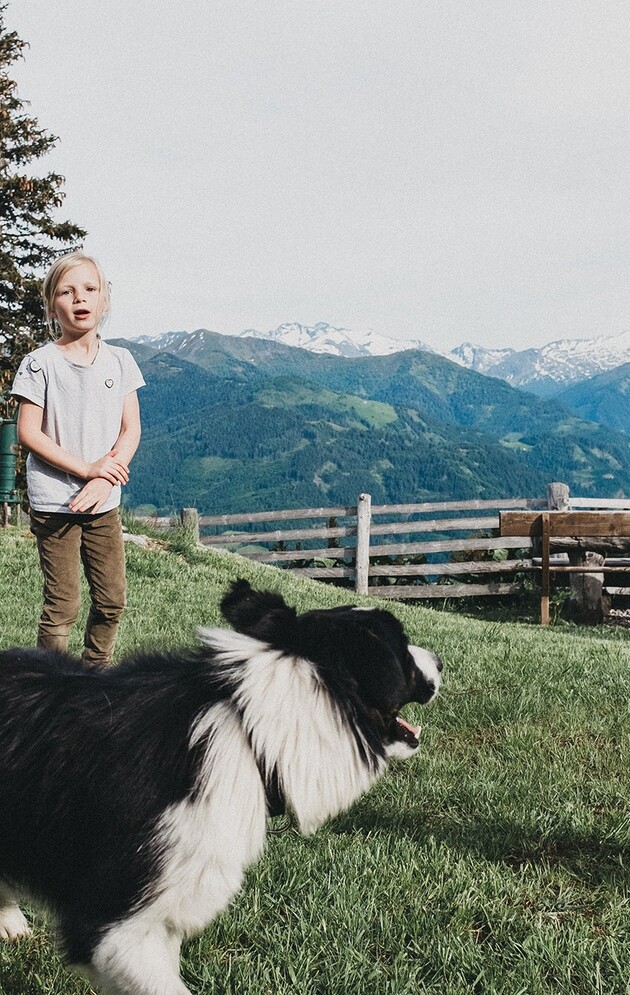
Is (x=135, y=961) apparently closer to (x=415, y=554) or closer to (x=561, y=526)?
(x=561, y=526)

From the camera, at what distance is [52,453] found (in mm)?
3514

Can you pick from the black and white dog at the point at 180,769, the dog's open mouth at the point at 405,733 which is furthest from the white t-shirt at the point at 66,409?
the dog's open mouth at the point at 405,733

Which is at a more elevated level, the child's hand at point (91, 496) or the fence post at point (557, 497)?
the child's hand at point (91, 496)

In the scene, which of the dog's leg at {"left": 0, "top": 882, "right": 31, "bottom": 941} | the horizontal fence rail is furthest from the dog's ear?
the horizontal fence rail

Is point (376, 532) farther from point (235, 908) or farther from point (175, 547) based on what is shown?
point (235, 908)

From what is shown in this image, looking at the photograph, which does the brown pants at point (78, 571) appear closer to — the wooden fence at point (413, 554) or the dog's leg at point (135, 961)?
the dog's leg at point (135, 961)

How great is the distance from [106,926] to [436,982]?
1091 millimetres

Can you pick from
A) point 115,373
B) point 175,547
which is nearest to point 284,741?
point 115,373

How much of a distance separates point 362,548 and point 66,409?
1450 centimetres

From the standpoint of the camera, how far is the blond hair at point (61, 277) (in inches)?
137

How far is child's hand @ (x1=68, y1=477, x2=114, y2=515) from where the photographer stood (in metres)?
3.56

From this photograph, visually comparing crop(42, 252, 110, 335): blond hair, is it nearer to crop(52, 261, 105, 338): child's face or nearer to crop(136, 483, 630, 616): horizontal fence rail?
crop(52, 261, 105, 338): child's face

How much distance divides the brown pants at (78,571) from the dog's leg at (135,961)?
1877 millimetres

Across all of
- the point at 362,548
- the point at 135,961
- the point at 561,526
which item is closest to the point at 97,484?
the point at 135,961
